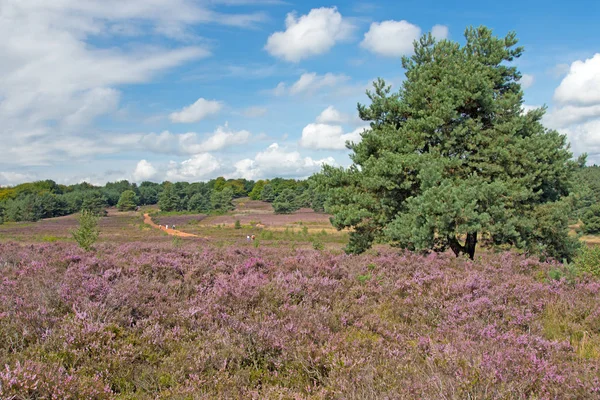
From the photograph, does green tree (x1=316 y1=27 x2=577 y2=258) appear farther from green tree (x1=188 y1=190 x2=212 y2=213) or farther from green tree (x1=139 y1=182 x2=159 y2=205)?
green tree (x1=139 y1=182 x2=159 y2=205)

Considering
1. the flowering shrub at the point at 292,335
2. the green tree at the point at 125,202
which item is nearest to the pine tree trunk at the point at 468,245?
the flowering shrub at the point at 292,335

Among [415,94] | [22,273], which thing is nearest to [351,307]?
[22,273]

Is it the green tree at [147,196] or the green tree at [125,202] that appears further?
the green tree at [147,196]

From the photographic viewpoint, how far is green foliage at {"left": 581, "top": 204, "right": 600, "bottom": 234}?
8262 centimetres

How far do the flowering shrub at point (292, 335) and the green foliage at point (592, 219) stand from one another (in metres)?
95.5

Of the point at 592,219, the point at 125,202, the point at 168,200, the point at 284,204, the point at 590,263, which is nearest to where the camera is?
the point at 590,263

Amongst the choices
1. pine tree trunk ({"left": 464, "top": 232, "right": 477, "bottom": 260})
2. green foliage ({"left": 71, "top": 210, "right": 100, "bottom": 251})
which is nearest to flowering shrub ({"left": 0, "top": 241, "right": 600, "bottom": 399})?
pine tree trunk ({"left": 464, "top": 232, "right": 477, "bottom": 260})

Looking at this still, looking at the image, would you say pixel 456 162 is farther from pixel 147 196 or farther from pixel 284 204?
pixel 147 196

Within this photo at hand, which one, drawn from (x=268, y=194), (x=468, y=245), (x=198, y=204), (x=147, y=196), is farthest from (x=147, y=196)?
(x=468, y=245)

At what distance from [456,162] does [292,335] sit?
1065cm

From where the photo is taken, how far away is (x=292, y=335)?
15.7ft

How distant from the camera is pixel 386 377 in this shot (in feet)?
12.3

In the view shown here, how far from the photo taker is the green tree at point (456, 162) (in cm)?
1223

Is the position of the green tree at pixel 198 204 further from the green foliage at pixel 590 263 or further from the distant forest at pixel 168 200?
the green foliage at pixel 590 263
